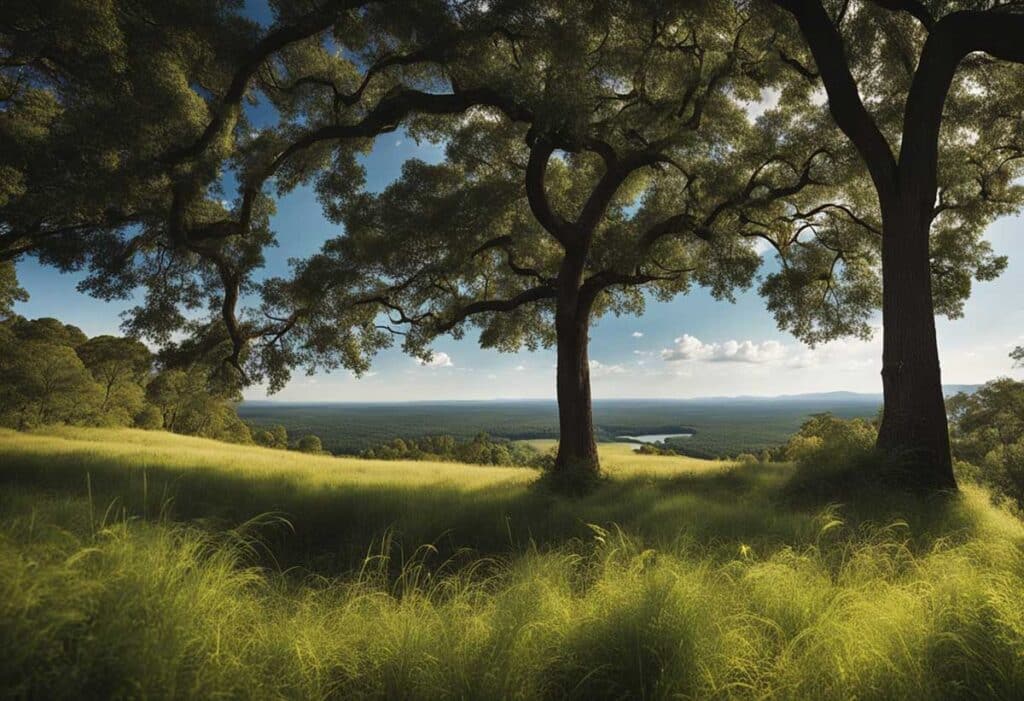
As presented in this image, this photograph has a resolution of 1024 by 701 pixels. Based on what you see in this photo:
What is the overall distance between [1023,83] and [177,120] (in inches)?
827

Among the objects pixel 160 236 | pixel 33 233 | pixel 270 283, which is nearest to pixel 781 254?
pixel 270 283

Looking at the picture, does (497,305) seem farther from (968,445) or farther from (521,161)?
(968,445)

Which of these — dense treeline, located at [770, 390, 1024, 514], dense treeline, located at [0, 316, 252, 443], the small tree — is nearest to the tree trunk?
dense treeline, located at [770, 390, 1024, 514]

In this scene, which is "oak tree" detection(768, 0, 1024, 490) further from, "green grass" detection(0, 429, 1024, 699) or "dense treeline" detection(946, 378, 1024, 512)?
"dense treeline" detection(946, 378, 1024, 512)

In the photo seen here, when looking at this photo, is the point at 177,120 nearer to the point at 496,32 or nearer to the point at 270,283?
the point at 270,283

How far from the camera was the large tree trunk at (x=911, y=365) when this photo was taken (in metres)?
9.31

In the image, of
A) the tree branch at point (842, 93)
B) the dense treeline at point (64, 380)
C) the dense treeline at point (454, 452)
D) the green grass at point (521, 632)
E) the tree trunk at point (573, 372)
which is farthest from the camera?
the dense treeline at point (454, 452)

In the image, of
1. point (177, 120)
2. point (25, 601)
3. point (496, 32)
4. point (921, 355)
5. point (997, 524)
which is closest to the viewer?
point (25, 601)

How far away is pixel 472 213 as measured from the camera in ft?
44.8

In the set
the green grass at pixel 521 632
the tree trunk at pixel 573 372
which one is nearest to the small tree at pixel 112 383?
the tree trunk at pixel 573 372

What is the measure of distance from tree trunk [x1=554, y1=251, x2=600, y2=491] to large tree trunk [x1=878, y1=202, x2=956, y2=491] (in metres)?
6.76

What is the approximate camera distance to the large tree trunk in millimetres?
9312

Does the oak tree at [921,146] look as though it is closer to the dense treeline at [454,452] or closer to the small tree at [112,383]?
the dense treeline at [454,452]

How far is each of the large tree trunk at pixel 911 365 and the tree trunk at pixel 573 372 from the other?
6758mm
